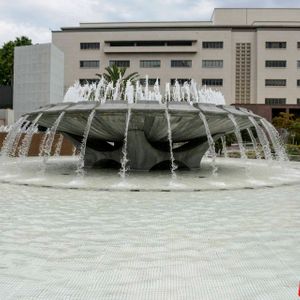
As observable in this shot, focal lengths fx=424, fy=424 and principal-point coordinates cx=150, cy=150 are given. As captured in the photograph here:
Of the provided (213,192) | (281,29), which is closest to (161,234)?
(213,192)

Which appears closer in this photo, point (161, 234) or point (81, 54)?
point (161, 234)

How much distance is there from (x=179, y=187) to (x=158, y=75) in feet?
167

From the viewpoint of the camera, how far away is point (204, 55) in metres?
59.5

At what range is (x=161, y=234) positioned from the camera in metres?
5.32

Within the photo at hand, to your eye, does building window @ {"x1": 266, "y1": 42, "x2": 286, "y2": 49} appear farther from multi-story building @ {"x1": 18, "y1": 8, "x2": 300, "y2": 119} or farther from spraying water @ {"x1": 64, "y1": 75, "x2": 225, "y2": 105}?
spraying water @ {"x1": 64, "y1": 75, "x2": 225, "y2": 105}

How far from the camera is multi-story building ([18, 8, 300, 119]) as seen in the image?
5856cm

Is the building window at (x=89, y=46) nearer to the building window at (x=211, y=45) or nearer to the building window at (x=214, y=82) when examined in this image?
the building window at (x=211, y=45)

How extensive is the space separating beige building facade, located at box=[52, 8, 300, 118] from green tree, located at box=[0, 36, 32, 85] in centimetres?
465

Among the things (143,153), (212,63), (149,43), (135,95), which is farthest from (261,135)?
(149,43)

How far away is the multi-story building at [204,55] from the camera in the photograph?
192 ft

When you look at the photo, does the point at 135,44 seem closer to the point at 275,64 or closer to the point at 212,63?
the point at 212,63

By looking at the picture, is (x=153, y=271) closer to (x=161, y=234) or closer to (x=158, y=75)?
(x=161, y=234)

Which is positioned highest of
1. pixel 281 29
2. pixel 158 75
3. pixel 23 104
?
pixel 281 29

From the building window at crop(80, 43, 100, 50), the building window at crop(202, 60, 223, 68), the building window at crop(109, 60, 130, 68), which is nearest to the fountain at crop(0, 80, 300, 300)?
the building window at crop(202, 60, 223, 68)
